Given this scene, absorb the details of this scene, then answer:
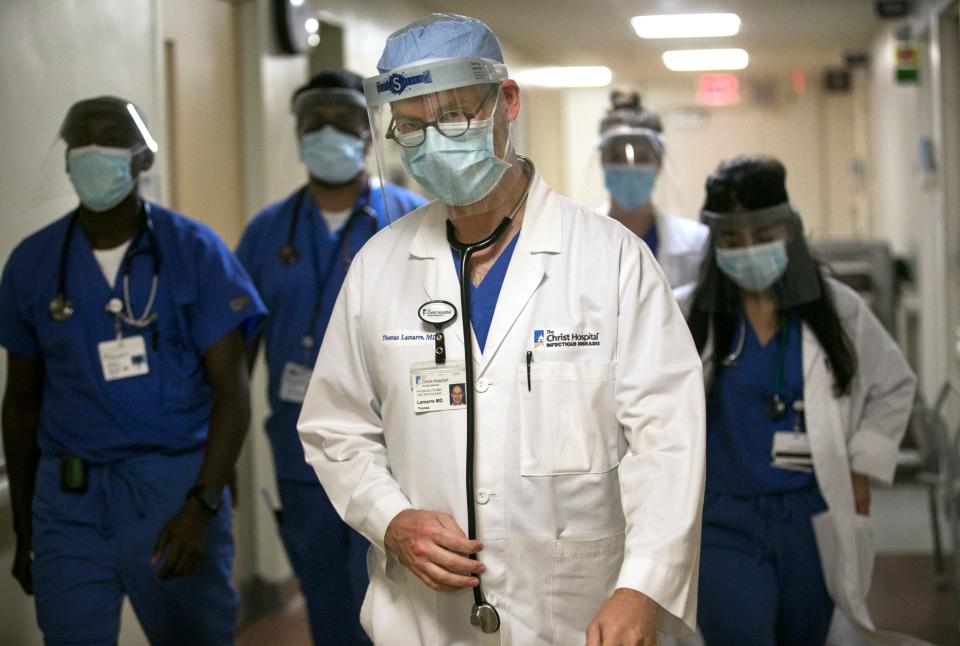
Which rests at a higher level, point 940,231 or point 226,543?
point 940,231

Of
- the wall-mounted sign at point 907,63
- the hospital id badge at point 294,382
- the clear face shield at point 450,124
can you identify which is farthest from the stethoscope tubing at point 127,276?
the wall-mounted sign at point 907,63

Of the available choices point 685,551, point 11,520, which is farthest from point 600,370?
point 11,520

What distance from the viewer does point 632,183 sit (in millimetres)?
3420


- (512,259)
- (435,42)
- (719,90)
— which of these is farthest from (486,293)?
(719,90)

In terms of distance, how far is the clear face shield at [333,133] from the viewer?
10.8ft

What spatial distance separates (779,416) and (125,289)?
1455 mm

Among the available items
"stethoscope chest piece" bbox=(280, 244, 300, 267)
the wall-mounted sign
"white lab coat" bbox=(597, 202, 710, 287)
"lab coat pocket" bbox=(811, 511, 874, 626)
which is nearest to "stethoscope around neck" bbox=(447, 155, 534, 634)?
"lab coat pocket" bbox=(811, 511, 874, 626)

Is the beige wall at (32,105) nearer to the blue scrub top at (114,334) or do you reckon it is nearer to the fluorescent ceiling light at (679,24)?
the blue scrub top at (114,334)

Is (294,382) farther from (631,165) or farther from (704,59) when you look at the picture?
(704,59)

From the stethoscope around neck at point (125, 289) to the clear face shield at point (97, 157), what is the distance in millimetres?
90

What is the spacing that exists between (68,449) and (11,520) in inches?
14.9

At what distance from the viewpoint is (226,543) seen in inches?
106

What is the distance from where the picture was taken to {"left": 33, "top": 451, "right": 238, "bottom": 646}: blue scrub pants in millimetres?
2463

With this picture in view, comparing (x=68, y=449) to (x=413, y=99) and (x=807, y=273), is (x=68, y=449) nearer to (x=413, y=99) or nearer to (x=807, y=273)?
(x=413, y=99)
